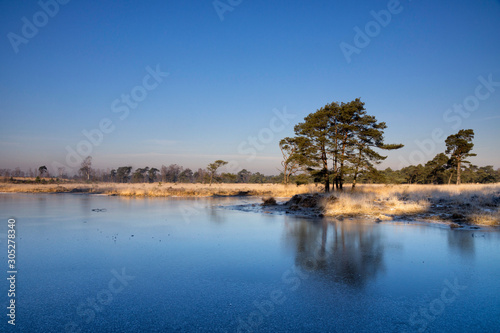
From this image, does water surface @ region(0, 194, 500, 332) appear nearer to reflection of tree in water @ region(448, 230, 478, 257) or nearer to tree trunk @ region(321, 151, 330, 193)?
reflection of tree in water @ region(448, 230, 478, 257)

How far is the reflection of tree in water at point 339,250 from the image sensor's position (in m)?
5.46

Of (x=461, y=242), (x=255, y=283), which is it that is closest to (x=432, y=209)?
(x=461, y=242)

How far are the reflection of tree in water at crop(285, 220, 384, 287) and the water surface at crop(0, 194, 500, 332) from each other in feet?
0.09

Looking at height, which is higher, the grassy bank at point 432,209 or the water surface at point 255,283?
the grassy bank at point 432,209

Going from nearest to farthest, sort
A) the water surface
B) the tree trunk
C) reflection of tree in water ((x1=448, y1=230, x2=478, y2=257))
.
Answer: the water surface < reflection of tree in water ((x1=448, y1=230, x2=478, y2=257)) < the tree trunk

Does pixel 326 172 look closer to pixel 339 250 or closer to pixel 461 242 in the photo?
pixel 461 242

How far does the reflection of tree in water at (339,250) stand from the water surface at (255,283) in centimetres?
3

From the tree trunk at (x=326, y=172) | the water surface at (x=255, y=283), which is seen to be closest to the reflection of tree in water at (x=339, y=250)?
the water surface at (x=255, y=283)

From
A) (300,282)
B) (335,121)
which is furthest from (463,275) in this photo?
(335,121)

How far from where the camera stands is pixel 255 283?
489 centimetres

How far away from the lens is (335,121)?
79.1ft

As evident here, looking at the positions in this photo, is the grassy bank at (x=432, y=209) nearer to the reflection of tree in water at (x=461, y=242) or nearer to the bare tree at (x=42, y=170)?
the reflection of tree in water at (x=461, y=242)

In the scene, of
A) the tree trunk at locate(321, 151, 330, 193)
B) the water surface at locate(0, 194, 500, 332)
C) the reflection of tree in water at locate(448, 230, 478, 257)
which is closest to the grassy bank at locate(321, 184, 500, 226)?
the reflection of tree in water at locate(448, 230, 478, 257)

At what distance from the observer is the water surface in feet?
11.6
